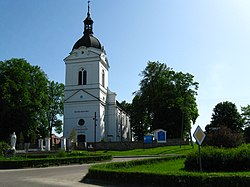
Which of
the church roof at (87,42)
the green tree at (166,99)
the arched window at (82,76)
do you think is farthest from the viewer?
the church roof at (87,42)

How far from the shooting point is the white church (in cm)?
5631

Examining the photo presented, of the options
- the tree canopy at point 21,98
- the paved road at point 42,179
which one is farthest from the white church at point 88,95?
the paved road at point 42,179

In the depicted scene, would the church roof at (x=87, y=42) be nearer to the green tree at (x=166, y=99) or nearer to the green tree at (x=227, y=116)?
the green tree at (x=166, y=99)

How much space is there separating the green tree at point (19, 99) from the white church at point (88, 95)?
6733mm

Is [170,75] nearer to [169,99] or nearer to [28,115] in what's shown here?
[169,99]

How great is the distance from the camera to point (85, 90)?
58.3 m

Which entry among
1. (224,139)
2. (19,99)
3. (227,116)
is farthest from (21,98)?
(227,116)

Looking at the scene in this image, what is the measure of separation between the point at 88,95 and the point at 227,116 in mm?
34463

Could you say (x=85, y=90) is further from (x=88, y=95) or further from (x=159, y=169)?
(x=159, y=169)

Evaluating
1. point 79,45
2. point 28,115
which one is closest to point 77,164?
point 28,115

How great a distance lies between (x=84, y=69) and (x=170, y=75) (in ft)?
54.3

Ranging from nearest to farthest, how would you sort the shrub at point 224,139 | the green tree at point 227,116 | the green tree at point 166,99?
the shrub at point 224,139 < the green tree at point 166,99 < the green tree at point 227,116

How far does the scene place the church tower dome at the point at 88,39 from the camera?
6007 centimetres

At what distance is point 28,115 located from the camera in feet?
161
